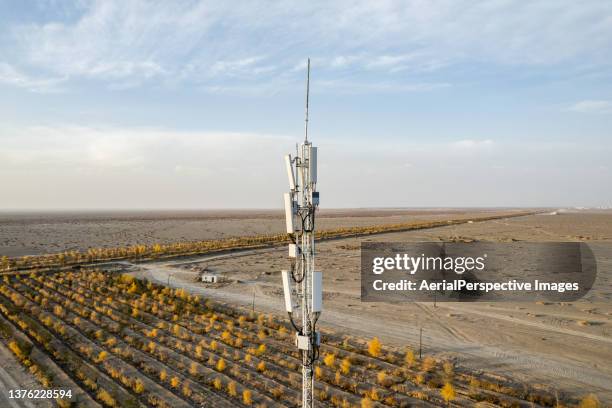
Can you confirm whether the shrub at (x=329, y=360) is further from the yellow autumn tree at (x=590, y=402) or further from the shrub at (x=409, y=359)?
the yellow autumn tree at (x=590, y=402)

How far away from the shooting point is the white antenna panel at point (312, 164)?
796 centimetres

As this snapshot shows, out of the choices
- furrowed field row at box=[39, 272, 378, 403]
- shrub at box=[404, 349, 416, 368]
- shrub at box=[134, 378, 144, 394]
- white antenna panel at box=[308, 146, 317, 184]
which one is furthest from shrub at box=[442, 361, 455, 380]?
shrub at box=[134, 378, 144, 394]

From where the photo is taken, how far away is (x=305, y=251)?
26.8 feet

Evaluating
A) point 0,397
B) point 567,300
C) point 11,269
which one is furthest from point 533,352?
point 11,269

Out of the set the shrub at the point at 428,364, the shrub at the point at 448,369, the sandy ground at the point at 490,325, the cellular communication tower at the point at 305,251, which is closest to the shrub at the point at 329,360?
the shrub at the point at 428,364

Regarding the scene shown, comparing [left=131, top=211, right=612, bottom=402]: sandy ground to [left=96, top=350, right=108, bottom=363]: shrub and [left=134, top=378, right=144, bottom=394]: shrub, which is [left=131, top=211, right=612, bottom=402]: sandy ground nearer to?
[left=96, top=350, right=108, bottom=363]: shrub

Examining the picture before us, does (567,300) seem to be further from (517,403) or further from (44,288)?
(44,288)

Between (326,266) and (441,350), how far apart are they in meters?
20.1

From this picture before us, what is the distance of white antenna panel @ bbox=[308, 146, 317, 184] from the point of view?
26.1 feet

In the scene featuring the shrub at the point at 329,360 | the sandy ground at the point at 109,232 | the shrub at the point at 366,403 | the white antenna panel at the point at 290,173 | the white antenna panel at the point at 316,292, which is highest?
the white antenna panel at the point at 290,173

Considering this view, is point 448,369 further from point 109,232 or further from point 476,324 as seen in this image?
point 109,232

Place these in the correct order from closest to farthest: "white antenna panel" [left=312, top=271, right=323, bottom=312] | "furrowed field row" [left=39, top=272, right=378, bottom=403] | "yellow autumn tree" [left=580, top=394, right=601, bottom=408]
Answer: "white antenna panel" [left=312, top=271, right=323, bottom=312]
"yellow autumn tree" [left=580, top=394, right=601, bottom=408]
"furrowed field row" [left=39, top=272, right=378, bottom=403]

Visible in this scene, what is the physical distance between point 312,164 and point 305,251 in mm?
1709

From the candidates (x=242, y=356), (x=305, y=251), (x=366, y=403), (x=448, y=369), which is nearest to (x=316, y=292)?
(x=305, y=251)
